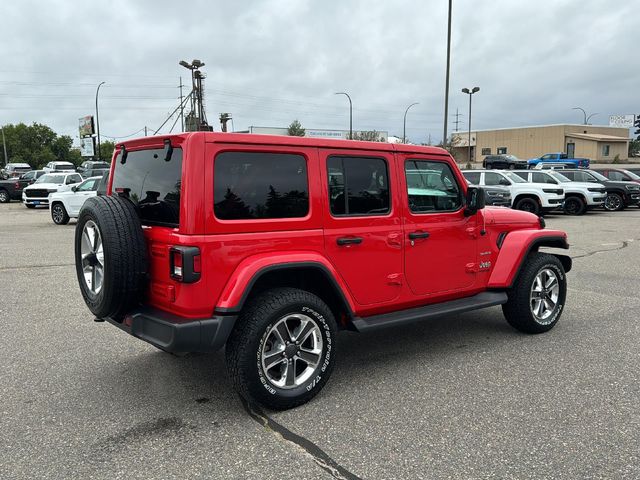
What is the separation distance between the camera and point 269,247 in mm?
3518

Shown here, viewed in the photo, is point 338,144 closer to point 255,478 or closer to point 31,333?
point 255,478

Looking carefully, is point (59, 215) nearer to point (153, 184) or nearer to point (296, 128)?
point (153, 184)

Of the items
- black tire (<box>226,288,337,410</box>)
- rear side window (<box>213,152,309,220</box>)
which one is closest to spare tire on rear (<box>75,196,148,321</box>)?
rear side window (<box>213,152,309,220</box>)

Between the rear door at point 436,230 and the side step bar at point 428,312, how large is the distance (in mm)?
123

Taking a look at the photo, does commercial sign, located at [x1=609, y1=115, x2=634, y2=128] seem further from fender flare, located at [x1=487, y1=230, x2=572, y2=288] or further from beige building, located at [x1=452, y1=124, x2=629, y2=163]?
fender flare, located at [x1=487, y1=230, x2=572, y2=288]

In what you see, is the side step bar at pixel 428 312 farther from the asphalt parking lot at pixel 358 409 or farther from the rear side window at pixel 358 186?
the rear side window at pixel 358 186

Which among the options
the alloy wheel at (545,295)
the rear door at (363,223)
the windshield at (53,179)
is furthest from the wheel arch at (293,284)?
the windshield at (53,179)

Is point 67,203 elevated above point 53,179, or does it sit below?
below

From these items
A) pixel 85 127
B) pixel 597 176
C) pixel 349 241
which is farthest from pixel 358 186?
pixel 85 127

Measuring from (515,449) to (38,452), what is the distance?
2721 millimetres

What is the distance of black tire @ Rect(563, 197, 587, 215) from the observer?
1955 centimetres

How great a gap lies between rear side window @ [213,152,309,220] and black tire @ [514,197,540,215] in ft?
52.0

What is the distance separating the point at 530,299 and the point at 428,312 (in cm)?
129

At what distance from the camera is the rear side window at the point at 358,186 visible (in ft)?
12.8
